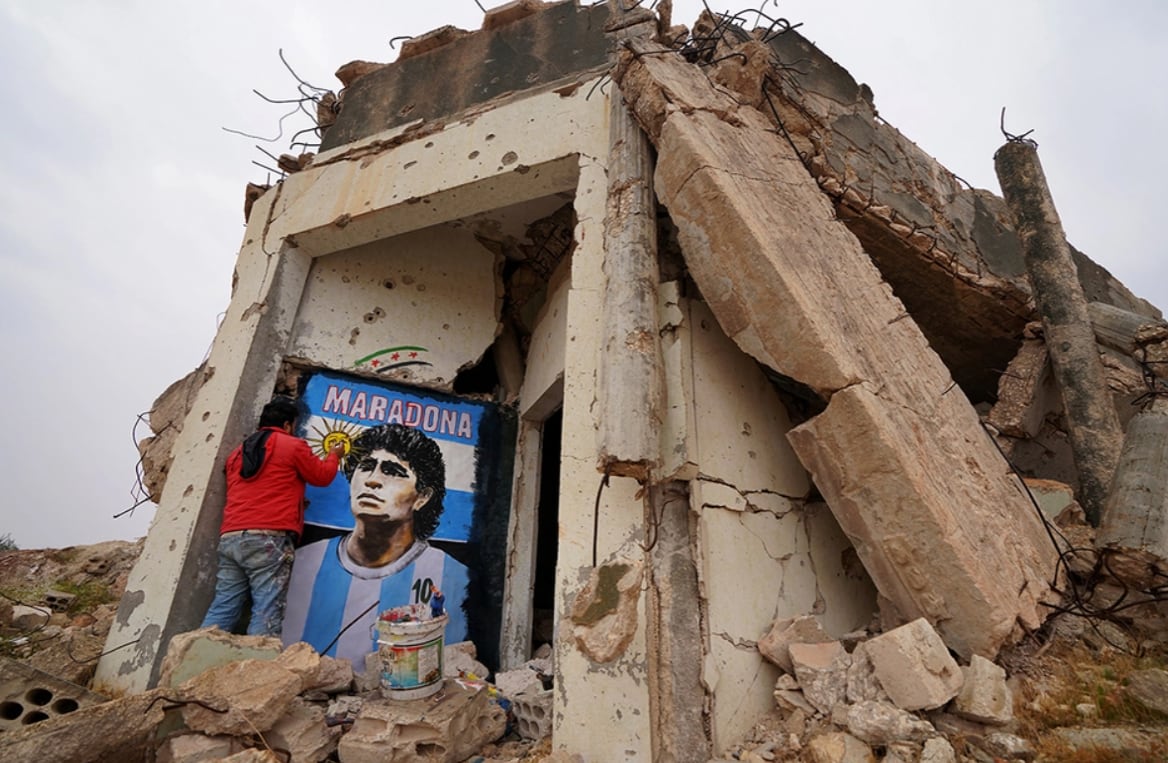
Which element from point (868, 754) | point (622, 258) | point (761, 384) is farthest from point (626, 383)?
point (868, 754)

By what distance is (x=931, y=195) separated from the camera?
14.8ft

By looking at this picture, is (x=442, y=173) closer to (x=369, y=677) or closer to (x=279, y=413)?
(x=279, y=413)

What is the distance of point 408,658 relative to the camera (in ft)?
8.96

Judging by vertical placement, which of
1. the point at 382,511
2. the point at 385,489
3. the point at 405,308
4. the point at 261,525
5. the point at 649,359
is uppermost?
the point at 405,308

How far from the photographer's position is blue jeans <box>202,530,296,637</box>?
3279 mm

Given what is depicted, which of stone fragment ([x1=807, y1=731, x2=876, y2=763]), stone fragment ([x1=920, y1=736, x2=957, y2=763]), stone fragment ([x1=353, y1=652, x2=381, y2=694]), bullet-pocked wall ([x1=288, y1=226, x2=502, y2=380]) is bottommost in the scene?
stone fragment ([x1=353, y1=652, x2=381, y2=694])

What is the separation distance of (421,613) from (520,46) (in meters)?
4.23

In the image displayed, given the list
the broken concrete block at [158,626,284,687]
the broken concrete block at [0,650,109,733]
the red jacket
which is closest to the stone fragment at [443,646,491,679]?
the broken concrete block at [158,626,284,687]

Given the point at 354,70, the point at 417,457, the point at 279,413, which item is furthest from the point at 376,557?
the point at 354,70

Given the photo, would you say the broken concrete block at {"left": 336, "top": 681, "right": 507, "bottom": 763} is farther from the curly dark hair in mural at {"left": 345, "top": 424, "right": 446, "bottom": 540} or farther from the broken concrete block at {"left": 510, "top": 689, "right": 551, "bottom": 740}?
the curly dark hair in mural at {"left": 345, "top": 424, "right": 446, "bottom": 540}

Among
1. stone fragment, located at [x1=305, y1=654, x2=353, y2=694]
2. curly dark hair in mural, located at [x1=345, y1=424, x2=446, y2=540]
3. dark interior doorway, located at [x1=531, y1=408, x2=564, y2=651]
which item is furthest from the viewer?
dark interior doorway, located at [x1=531, y1=408, x2=564, y2=651]

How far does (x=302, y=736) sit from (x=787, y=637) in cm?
213

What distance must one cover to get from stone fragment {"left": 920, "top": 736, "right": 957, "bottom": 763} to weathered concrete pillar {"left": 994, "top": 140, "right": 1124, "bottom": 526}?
2188mm

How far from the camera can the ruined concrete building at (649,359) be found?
228 centimetres
